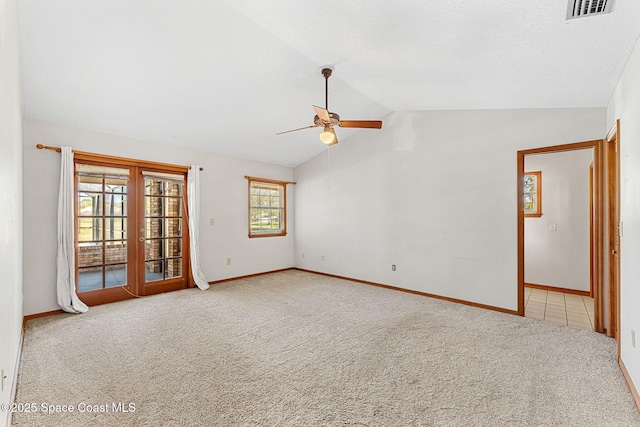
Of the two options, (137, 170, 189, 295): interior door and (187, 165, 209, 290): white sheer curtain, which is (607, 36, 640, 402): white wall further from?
(137, 170, 189, 295): interior door

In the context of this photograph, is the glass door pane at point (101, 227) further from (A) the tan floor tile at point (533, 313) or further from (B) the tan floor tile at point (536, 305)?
(B) the tan floor tile at point (536, 305)

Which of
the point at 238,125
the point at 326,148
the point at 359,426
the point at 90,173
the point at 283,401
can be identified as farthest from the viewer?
the point at 326,148

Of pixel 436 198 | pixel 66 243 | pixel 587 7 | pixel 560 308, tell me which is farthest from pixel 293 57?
pixel 560 308

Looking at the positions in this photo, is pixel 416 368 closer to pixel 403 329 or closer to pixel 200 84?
pixel 403 329

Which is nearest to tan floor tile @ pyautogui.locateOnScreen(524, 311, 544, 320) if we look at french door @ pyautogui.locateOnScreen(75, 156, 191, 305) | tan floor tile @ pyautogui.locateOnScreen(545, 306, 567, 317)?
tan floor tile @ pyautogui.locateOnScreen(545, 306, 567, 317)

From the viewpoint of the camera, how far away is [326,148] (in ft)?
19.7

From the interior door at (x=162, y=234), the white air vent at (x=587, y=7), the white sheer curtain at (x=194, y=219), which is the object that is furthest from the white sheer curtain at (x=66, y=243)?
the white air vent at (x=587, y=7)

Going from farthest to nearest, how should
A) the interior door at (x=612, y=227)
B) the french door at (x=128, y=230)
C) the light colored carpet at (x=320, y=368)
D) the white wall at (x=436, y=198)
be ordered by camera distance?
the french door at (x=128, y=230) < the white wall at (x=436, y=198) < the interior door at (x=612, y=227) < the light colored carpet at (x=320, y=368)

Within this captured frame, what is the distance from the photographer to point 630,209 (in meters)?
2.16

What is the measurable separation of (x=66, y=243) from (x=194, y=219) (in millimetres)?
1668

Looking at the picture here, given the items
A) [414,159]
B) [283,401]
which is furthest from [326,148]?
[283,401]

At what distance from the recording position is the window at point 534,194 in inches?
202

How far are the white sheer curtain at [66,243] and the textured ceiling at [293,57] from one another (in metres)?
0.63

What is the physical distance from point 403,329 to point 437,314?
0.75m
